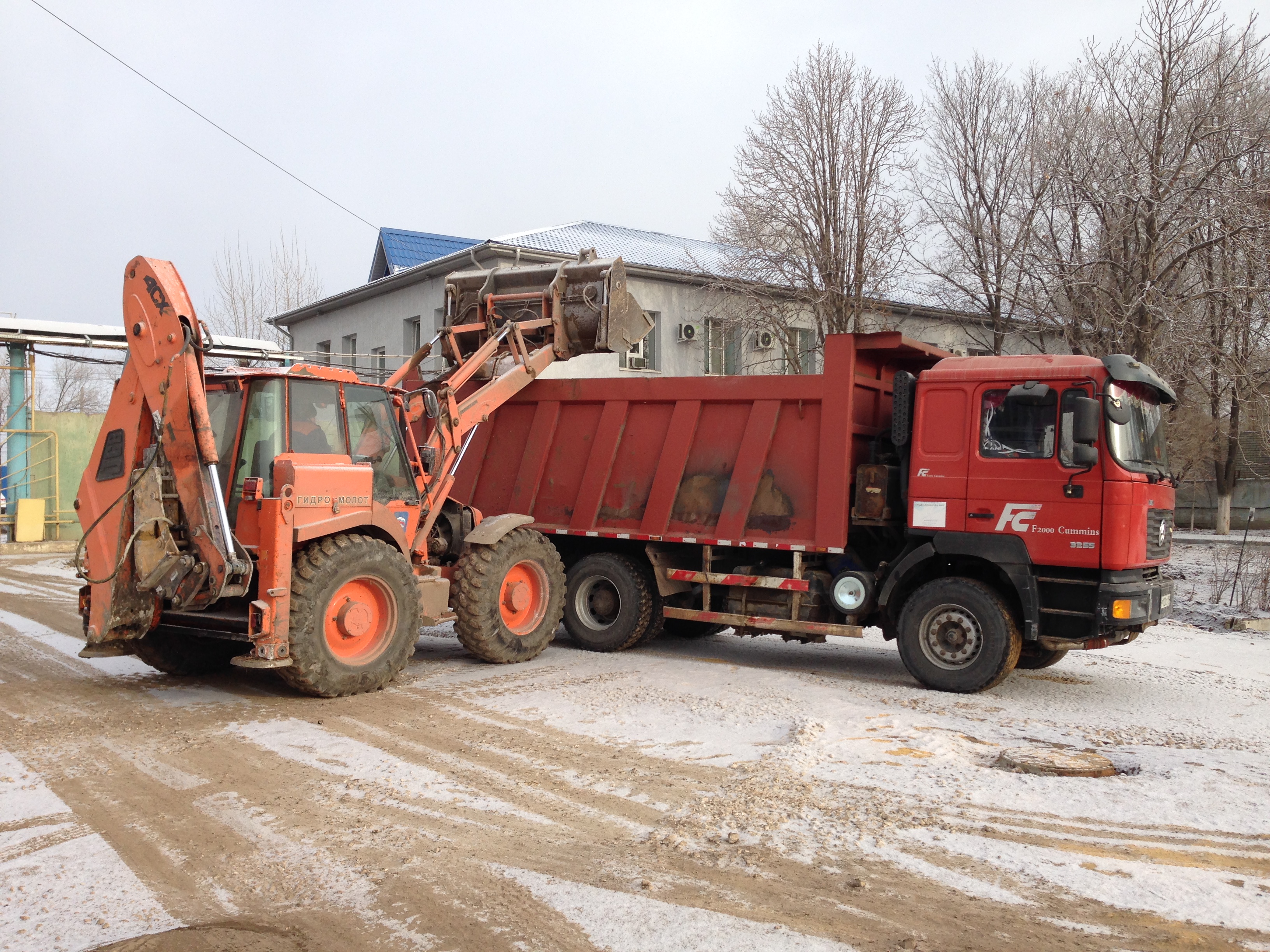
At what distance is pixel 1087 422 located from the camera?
7.82 meters

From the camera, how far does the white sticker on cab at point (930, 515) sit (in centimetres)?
855

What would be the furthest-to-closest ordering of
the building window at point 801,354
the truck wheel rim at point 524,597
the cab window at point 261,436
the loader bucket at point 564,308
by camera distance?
the building window at point 801,354 < the loader bucket at point 564,308 < the truck wheel rim at point 524,597 < the cab window at point 261,436

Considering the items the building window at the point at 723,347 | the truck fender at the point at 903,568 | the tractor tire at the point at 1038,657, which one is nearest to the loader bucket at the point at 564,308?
the truck fender at the point at 903,568

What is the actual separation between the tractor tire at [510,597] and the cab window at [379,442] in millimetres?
1007

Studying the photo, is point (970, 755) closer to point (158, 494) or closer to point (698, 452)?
point (698, 452)

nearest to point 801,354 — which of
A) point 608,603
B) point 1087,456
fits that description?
point 608,603

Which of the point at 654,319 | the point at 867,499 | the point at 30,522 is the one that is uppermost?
the point at 654,319

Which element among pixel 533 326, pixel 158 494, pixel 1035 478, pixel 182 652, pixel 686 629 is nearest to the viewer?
pixel 158 494

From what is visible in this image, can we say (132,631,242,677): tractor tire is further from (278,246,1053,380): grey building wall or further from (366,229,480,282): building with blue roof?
(366,229,480,282): building with blue roof

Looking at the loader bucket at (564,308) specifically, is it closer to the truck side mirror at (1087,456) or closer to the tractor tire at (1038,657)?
the truck side mirror at (1087,456)

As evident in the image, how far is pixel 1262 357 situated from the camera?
15.8 m

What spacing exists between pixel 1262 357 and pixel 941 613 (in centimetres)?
1065

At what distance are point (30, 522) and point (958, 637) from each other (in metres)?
21.7

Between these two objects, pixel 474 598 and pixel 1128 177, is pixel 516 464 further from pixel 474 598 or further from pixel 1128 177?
pixel 1128 177
